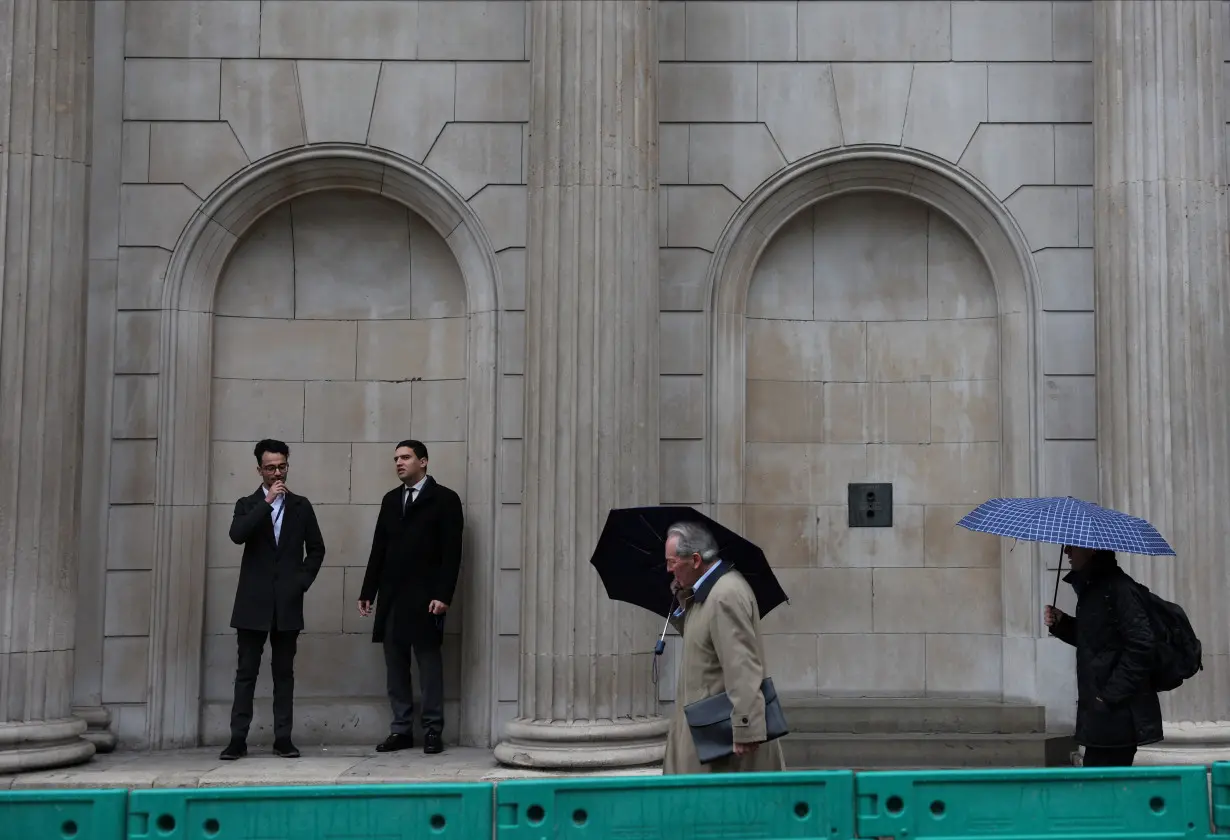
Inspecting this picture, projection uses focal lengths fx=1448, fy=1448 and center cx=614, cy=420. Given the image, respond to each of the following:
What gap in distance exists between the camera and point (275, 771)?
34.2ft

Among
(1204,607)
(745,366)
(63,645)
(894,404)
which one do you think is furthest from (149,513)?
(1204,607)

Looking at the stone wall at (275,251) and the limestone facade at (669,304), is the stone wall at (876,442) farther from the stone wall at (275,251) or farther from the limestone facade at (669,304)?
the stone wall at (275,251)

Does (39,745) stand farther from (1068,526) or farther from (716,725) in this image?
(1068,526)

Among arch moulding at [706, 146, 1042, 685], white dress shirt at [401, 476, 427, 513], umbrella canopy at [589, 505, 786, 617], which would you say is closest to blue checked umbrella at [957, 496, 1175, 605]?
umbrella canopy at [589, 505, 786, 617]

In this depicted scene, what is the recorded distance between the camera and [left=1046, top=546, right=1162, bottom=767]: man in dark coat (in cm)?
811

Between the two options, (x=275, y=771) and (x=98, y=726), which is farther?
(x=98, y=726)

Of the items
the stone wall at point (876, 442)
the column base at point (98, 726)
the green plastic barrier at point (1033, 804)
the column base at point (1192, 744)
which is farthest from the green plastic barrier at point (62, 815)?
the column base at point (1192, 744)

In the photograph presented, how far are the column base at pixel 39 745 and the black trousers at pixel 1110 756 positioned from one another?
278 inches

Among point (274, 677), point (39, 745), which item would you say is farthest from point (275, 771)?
point (39, 745)

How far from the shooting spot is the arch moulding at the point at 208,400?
1167cm

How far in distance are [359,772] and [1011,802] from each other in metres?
5.12

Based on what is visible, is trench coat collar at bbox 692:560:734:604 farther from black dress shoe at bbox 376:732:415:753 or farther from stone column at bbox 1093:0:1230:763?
stone column at bbox 1093:0:1230:763

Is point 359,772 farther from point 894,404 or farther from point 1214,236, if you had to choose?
point 1214,236

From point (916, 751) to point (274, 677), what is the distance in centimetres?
495
